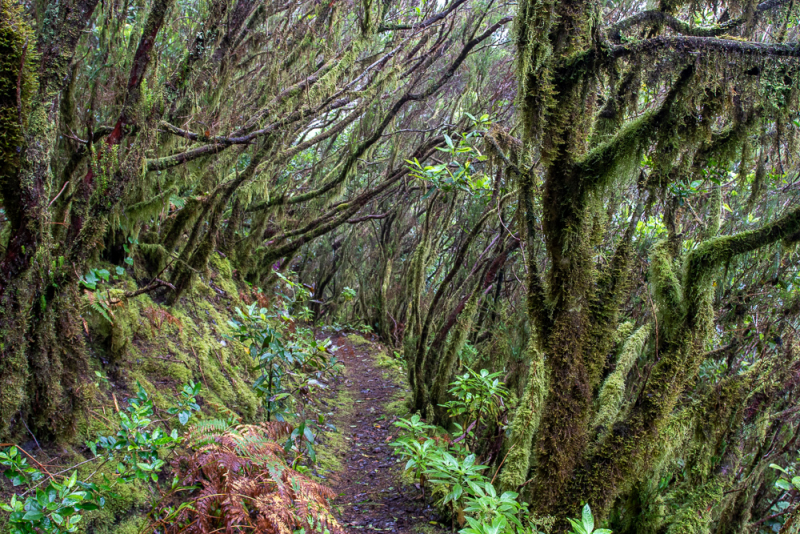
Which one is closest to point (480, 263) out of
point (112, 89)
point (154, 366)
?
point (154, 366)

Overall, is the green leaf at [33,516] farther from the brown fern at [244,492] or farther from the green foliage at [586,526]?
the green foliage at [586,526]

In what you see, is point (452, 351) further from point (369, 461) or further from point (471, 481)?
point (471, 481)

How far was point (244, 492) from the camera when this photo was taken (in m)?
3.05

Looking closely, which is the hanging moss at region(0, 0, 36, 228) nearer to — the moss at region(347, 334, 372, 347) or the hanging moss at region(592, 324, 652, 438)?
the hanging moss at region(592, 324, 652, 438)

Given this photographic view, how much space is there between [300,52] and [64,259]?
16.1ft

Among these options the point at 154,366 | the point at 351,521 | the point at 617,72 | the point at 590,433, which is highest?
the point at 617,72

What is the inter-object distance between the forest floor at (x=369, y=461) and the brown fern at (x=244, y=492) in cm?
131

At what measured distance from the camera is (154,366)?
16.1ft

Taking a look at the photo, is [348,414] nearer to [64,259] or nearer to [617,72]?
[64,259]

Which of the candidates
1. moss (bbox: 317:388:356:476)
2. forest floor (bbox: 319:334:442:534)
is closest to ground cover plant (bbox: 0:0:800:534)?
moss (bbox: 317:388:356:476)

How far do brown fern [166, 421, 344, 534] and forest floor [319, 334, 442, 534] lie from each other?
131 cm

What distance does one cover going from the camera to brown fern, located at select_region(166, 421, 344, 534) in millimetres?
2822

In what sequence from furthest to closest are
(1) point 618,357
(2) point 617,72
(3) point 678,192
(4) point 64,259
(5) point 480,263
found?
1. (5) point 480,263
2. (1) point 618,357
3. (3) point 678,192
4. (4) point 64,259
5. (2) point 617,72

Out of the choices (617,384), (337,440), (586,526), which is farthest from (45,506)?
(337,440)
